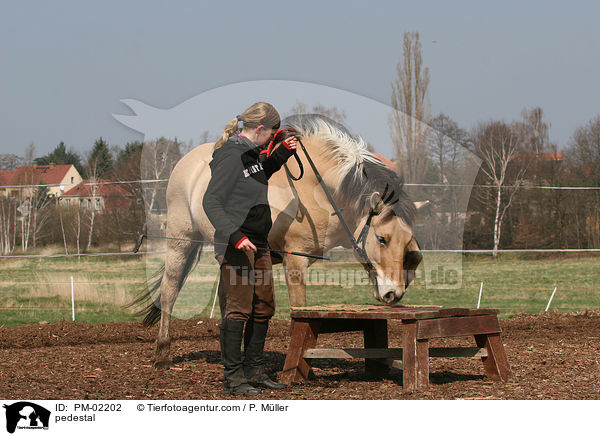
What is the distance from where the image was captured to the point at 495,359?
179 inches

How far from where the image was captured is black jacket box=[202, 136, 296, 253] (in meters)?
3.99

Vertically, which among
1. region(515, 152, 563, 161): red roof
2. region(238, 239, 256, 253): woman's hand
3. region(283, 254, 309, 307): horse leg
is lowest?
region(283, 254, 309, 307): horse leg

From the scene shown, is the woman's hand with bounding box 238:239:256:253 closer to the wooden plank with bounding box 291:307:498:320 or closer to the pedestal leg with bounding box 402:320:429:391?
the wooden plank with bounding box 291:307:498:320

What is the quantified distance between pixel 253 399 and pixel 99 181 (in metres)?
10.6

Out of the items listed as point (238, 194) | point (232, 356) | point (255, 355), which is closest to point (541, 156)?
point (255, 355)

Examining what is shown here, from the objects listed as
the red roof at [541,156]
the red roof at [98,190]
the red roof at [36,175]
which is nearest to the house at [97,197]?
the red roof at [98,190]

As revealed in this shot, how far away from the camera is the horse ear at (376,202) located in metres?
4.63

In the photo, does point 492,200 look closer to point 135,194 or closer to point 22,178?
point 135,194

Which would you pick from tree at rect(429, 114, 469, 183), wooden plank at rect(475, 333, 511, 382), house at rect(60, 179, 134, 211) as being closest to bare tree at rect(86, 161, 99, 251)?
house at rect(60, 179, 134, 211)

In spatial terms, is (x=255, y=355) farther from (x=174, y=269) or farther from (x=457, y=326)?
(x=174, y=269)

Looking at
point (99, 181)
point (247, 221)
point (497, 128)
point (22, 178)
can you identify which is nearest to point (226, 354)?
point (247, 221)

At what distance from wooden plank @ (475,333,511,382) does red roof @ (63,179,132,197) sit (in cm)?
958

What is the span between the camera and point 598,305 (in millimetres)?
12305

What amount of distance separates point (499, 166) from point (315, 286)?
8.16 m
